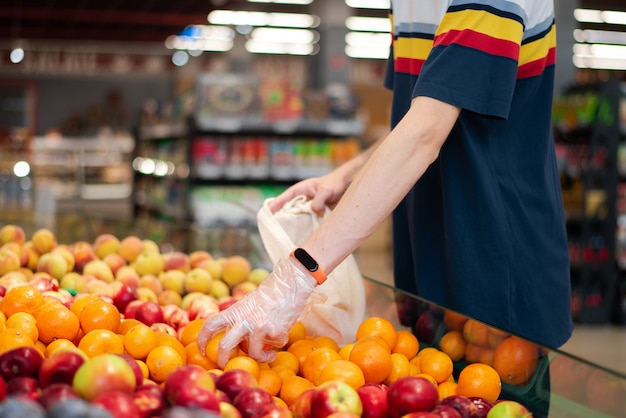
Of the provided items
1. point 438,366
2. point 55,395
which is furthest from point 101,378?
point 438,366

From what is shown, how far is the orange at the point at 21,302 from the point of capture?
156 centimetres

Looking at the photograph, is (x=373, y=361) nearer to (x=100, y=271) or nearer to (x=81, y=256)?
(x=100, y=271)

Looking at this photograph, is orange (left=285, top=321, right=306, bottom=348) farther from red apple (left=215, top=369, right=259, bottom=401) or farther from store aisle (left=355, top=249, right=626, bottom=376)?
store aisle (left=355, top=249, right=626, bottom=376)

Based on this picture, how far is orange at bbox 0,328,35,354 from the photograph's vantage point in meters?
1.30

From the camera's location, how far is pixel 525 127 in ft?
5.58

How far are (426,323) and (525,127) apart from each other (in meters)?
0.51

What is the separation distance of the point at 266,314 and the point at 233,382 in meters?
0.23

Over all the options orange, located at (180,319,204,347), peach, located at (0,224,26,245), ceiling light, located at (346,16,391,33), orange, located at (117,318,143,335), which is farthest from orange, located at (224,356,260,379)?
ceiling light, located at (346,16,391,33)

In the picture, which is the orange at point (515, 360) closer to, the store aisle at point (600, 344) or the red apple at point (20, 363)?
the red apple at point (20, 363)

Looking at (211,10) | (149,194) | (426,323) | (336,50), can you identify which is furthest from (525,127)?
(211,10)

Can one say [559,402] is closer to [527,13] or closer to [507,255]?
[507,255]

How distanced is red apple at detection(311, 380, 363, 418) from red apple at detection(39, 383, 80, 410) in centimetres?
35

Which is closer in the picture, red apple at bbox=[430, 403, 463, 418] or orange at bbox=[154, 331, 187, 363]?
red apple at bbox=[430, 403, 463, 418]

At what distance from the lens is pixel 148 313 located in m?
1.73
